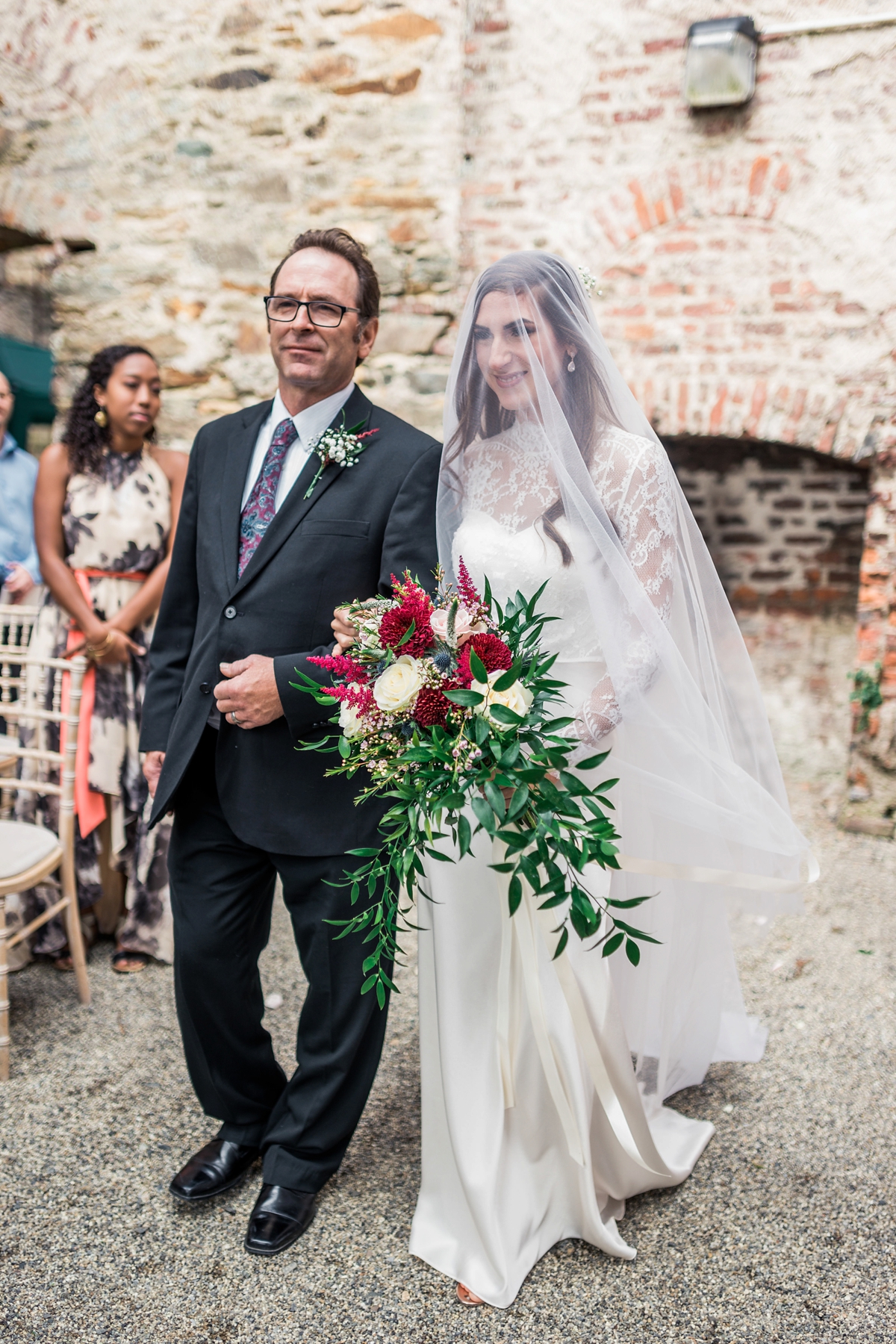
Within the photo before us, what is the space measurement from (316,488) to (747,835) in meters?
1.19

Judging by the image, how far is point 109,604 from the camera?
334 cm

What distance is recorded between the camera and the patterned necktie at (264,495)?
2.07m

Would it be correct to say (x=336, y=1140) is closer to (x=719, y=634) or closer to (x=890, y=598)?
(x=719, y=634)

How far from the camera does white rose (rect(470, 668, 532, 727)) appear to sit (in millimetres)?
1619

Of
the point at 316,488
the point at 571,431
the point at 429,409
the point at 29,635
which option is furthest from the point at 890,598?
the point at 29,635

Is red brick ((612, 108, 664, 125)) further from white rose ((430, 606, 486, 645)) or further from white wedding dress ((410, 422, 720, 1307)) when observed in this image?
white rose ((430, 606, 486, 645))

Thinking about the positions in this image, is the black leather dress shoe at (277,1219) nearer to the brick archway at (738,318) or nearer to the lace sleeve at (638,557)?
the lace sleeve at (638,557)

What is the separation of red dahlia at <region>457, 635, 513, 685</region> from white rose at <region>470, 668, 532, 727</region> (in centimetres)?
1

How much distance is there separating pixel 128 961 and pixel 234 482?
79.5 inches

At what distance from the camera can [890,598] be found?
187 inches

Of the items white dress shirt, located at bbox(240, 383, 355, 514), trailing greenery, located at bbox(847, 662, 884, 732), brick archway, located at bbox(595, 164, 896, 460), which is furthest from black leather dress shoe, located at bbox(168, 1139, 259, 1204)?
brick archway, located at bbox(595, 164, 896, 460)

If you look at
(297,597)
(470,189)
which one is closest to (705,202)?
(470,189)

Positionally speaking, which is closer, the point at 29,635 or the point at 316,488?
the point at 316,488

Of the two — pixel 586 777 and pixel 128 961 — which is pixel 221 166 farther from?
pixel 586 777
